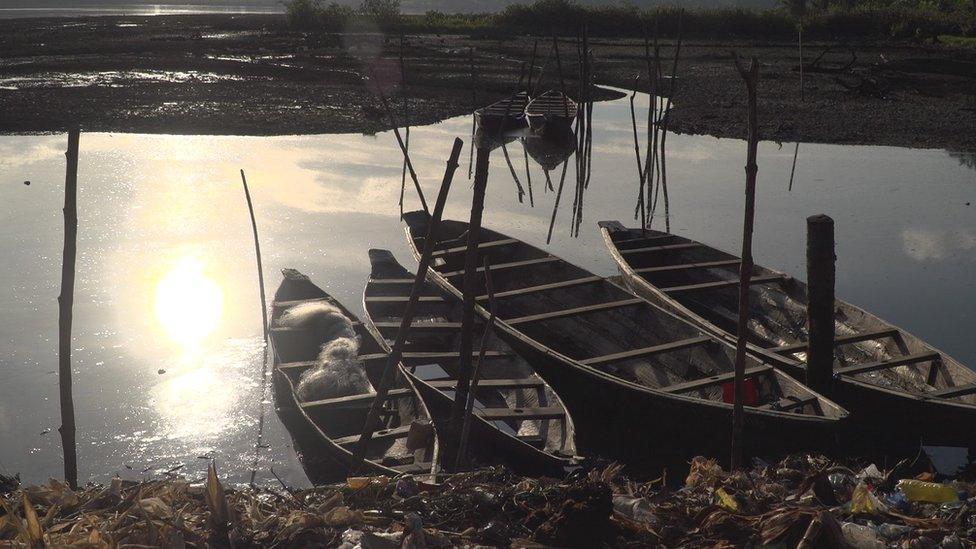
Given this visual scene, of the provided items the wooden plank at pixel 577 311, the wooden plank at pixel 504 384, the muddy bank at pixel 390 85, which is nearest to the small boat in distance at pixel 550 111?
the muddy bank at pixel 390 85

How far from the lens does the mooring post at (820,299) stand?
222 inches

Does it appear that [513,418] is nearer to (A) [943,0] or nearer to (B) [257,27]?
(B) [257,27]

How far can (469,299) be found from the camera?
5.03 metres

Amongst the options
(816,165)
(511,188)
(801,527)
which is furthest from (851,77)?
(801,527)

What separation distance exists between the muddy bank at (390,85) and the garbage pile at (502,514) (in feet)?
28.9

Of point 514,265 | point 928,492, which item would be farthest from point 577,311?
point 928,492

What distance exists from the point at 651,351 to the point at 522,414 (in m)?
1.23

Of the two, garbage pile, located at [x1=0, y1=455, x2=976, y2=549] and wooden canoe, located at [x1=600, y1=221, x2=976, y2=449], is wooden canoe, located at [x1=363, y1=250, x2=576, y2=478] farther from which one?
wooden canoe, located at [x1=600, y1=221, x2=976, y2=449]

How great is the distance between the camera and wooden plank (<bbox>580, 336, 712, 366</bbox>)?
644 centimetres

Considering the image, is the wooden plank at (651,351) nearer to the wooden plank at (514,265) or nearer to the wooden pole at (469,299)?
the wooden pole at (469,299)

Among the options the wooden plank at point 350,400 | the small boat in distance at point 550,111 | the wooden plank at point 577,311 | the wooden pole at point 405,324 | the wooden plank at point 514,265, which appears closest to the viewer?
the wooden pole at point 405,324

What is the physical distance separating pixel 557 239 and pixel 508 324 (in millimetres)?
3693

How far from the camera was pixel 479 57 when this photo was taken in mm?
29422

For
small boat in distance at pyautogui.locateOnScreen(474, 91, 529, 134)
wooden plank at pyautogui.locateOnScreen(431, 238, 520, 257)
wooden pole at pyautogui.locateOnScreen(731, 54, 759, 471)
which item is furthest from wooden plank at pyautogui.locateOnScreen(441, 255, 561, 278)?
small boat in distance at pyautogui.locateOnScreen(474, 91, 529, 134)
